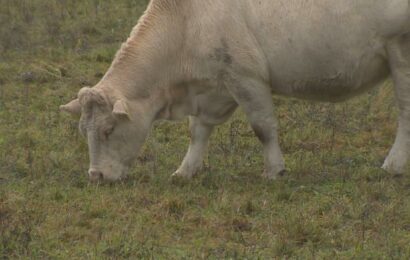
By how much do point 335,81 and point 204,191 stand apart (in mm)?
1671

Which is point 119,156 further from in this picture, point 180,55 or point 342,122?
point 342,122

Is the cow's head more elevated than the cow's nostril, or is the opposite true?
the cow's head

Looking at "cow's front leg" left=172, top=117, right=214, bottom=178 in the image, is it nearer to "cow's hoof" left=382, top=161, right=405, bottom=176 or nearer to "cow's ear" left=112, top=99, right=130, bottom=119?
"cow's ear" left=112, top=99, right=130, bottom=119

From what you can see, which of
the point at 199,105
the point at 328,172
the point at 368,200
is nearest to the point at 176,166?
the point at 199,105

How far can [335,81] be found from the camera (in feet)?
31.3

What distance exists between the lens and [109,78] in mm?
9523

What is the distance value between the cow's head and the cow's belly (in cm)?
141

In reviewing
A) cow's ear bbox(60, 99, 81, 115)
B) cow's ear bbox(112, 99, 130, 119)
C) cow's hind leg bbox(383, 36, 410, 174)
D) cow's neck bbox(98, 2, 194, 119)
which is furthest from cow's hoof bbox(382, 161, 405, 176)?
cow's ear bbox(60, 99, 81, 115)

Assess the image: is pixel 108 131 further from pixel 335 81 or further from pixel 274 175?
pixel 335 81

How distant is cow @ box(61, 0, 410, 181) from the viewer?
929 centimetres

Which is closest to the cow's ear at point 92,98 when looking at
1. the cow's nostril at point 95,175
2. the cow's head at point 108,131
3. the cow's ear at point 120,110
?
the cow's head at point 108,131

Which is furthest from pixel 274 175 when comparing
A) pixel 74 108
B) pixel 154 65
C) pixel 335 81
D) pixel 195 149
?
pixel 74 108

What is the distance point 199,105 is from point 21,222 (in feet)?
8.12

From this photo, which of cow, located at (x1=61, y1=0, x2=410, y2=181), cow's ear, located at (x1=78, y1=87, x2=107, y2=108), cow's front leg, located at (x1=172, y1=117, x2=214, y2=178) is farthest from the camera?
cow's front leg, located at (x1=172, y1=117, x2=214, y2=178)
